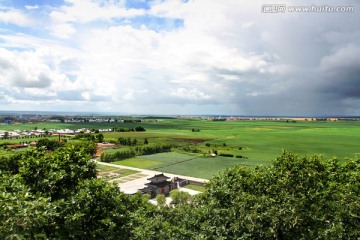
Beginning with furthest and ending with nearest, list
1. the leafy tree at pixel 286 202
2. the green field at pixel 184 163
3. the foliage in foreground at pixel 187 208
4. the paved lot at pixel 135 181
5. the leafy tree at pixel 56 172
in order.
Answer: the green field at pixel 184 163 → the paved lot at pixel 135 181 → the leafy tree at pixel 286 202 → the leafy tree at pixel 56 172 → the foliage in foreground at pixel 187 208

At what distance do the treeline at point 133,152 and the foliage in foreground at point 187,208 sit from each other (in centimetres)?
5772

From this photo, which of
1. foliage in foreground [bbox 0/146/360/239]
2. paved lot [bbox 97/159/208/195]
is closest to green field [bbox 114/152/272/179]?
paved lot [bbox 97/159/208/195]

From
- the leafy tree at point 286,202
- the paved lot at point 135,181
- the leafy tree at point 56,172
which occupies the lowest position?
the paved lot at point 135,181

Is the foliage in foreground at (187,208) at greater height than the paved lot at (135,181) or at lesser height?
greater

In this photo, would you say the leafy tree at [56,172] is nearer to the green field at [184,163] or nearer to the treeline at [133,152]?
the green field at [184,163]

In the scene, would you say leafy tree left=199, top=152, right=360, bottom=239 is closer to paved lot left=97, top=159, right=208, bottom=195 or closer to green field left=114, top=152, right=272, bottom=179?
A: paved lot left=97, top=159, right=208, bottom=195

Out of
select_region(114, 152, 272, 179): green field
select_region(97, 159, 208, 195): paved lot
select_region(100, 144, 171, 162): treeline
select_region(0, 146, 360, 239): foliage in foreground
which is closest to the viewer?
select_region(0, 146, 360, 239): foliage in foreground

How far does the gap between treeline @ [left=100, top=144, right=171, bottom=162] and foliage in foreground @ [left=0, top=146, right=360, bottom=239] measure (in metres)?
57.7

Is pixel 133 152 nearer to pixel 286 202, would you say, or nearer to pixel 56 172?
pixel 56 172

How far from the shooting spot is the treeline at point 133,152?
242ft

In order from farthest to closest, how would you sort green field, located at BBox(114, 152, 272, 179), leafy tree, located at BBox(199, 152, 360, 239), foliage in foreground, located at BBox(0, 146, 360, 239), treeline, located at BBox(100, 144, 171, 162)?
treeline, located at BBox(100, 144, 171, 162) < green field, located at BBox(114, 152, 272, 179) < leafy tree, located at BBox(199, 152, 360, 239) < foliage in foreground, located at BBox(0, 146, 360, 239)

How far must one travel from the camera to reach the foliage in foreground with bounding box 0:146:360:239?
35.8 feet

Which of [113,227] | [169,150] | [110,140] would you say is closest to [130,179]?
[169,150]

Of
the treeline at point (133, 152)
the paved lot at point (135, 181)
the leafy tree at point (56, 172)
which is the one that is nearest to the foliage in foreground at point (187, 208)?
the leafy tree at point (56, 172)
